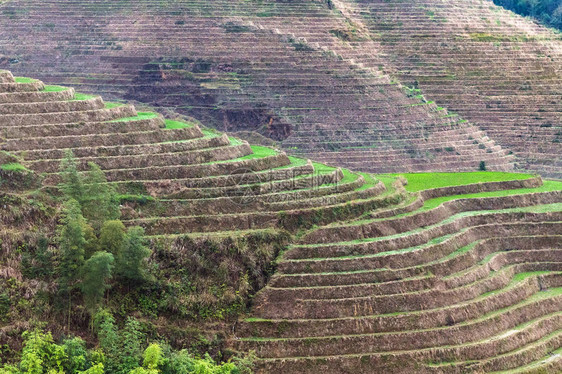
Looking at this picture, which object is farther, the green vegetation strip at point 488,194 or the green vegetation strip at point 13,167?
the green vegetation strip at point 488,194

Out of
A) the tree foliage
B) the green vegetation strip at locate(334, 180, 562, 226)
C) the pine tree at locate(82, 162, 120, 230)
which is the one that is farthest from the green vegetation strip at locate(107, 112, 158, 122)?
the green vegetation strip at locate(334, 180, 562, 226)

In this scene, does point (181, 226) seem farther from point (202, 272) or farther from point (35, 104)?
point (35, 104)

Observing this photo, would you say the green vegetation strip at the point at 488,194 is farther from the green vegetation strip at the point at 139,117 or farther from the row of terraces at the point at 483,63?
the row of terraces at the point at 483,63

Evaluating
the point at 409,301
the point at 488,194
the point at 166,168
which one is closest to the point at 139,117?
the point at 166,168

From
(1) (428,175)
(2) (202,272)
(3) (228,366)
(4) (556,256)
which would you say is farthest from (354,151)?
(3) (228,366)

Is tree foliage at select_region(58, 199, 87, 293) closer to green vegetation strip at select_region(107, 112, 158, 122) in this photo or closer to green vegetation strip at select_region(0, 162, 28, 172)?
green vegetation strip at select_region(0, 162, 28, 172)

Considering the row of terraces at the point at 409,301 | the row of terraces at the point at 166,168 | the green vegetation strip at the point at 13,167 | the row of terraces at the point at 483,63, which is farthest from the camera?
the row of terraces at the point at 483,63

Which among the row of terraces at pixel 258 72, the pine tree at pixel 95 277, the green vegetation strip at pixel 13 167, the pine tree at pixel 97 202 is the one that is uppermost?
the green vegetation strip at pixel 13 167

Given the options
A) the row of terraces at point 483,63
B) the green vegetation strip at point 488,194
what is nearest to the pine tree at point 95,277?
the green vegetation strip at point 488,194
